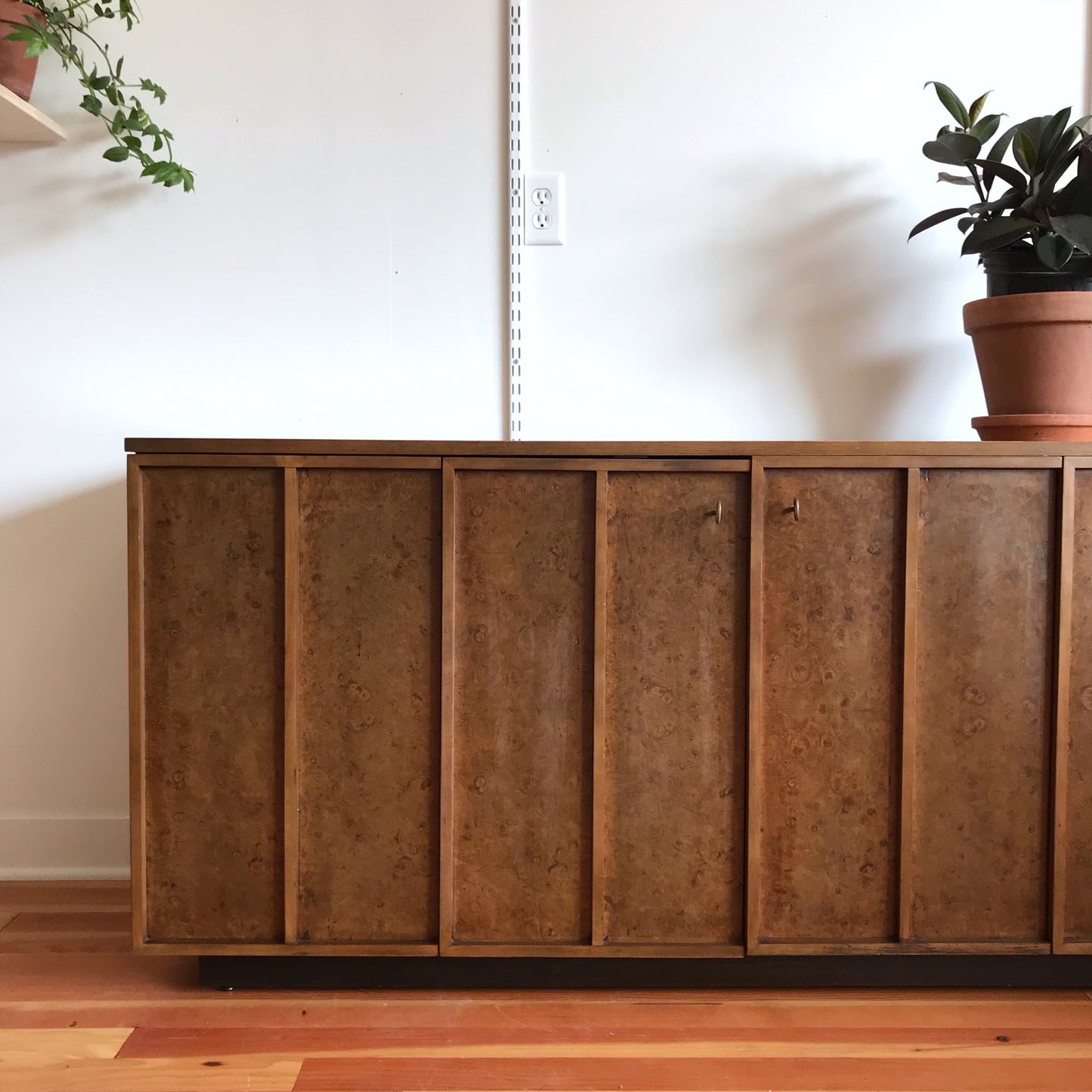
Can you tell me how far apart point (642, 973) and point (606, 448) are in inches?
32.8

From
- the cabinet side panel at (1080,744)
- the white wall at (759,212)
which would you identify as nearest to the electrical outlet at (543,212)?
the white wall at (759,212)

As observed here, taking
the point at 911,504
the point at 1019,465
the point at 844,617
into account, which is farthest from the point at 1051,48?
the point at 844,617

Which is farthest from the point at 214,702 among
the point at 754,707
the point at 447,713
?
the point at 754,707

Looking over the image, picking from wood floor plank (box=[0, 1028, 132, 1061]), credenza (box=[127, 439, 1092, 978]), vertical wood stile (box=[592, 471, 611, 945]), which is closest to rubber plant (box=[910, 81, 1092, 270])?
credenza (box=[127, 439, 1092, 978])

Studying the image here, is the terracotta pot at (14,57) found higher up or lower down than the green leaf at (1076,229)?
higher up

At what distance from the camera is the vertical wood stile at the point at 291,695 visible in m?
1.29

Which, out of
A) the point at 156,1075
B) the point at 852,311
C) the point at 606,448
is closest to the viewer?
the point at 156,1075

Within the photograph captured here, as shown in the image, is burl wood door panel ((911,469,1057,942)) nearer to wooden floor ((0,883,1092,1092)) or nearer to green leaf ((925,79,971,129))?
wooden floor ((0,883,1092,1092))

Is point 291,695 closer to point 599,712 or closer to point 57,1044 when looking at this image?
point 599,712

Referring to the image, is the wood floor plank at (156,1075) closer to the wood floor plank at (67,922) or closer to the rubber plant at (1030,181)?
the wood floor plank at (67,922)

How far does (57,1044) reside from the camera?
48.7 inches

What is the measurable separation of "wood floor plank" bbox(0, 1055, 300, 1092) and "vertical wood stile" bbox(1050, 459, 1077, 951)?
1.14m

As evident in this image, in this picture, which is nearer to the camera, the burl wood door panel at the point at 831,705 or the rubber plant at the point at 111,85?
the burl wood door panel at the point at 831,705

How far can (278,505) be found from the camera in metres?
1.30
